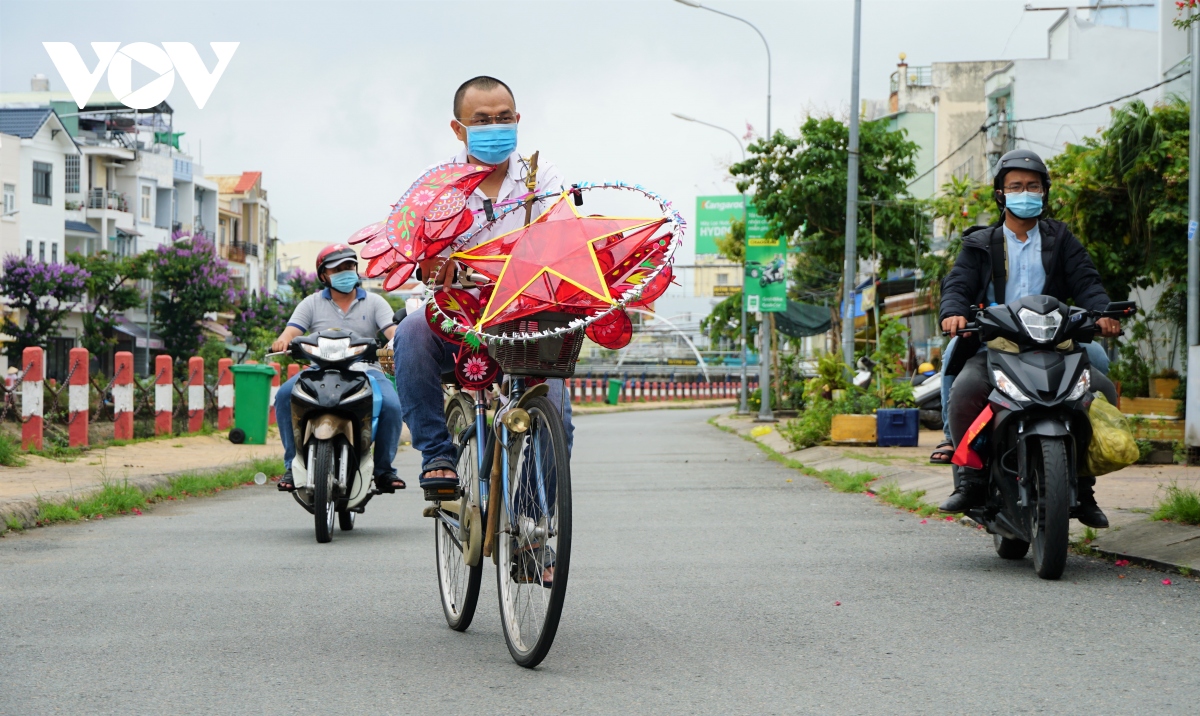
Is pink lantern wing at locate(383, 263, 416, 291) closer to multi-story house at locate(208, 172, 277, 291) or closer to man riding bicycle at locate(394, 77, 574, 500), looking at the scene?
man riding bicycle at locate(394, 77, 574, 500)

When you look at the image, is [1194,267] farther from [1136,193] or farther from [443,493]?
[443,493]

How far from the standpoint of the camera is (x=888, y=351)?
1906cm

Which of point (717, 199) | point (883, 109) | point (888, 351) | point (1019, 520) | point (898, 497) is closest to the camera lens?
point (1019, 520)

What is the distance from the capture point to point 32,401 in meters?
13.5

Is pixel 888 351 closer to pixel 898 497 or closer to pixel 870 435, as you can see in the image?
pixel 870 435

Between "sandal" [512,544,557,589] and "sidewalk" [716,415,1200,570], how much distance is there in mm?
3109

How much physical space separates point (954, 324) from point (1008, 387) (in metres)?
0.41

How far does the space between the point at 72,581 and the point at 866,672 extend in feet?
12.2

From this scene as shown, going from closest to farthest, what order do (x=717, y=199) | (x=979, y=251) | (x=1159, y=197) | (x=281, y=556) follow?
(x=979, y=251) < (x=281, y=556) < (x=1159, y=197) < (x=717, y=199)

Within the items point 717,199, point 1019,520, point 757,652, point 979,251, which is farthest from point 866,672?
point 717,199

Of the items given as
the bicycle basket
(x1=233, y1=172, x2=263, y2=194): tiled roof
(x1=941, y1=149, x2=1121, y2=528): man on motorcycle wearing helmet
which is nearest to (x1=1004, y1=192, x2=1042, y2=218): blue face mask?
(x1=941, y1=149, x2=1121, y2=528): man on motorcycle wearing helmet

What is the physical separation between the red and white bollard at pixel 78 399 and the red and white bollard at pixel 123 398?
1.24 meters

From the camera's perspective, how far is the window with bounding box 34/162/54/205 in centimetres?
6019

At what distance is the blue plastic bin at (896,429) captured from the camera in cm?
1631
